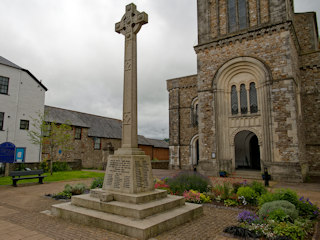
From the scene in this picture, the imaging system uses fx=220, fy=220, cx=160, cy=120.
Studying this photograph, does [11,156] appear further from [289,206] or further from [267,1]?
[267,1]

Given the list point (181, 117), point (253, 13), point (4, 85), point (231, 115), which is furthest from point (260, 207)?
point (4, 85)

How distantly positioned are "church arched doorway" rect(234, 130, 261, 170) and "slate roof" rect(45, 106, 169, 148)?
17276mm

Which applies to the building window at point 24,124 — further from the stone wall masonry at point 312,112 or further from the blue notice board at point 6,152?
the stone wall masonry at point 312,112

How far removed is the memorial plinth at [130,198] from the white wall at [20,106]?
17.0m

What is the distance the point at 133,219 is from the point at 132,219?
26 mm

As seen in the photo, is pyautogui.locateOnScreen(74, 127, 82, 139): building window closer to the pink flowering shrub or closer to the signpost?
the signpost

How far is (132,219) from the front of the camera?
519 centimetres

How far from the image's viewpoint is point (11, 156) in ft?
48.1

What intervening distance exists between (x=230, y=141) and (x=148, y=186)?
12961mm

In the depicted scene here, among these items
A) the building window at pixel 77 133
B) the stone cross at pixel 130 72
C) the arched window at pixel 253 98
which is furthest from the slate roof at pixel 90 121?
the stone cross at pixel 130 72

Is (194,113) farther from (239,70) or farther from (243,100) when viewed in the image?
(239,70)

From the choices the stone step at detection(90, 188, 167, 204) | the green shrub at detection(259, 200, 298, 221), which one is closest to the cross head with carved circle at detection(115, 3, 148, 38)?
the stone step at detection(90, 188, 167, 204)

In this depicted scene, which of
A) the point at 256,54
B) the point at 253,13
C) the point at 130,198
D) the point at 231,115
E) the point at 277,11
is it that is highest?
the point at 253,13

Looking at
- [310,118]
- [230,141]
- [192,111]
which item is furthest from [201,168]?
[310,118]
